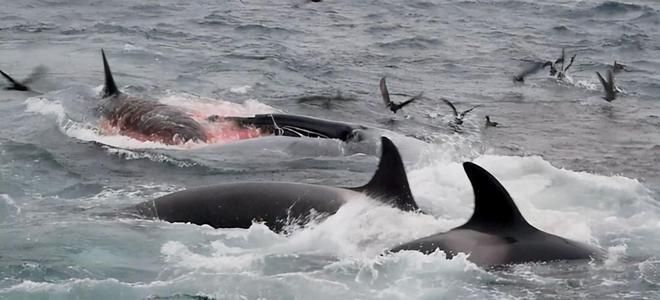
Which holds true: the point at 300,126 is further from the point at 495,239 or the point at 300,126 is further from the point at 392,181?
the point at 495,239

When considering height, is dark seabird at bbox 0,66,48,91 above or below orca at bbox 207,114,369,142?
below

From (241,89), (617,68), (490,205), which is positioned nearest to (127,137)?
(241,89)

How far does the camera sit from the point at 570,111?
65.1 feet

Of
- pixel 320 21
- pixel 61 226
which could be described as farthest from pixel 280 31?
pixel 61 226

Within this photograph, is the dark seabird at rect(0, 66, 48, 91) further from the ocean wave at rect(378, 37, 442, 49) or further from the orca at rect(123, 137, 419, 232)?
the ocean wave at rect(378, 37, 442, 49)

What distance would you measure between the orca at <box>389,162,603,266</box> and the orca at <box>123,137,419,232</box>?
3.37 feet

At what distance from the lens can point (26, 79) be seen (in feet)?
66.8

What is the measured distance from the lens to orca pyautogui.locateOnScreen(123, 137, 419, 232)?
417 inches

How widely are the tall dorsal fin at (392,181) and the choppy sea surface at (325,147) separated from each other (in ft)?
0.58

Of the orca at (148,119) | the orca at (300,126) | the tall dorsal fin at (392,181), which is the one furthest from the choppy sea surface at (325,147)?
the orca at (300,126)

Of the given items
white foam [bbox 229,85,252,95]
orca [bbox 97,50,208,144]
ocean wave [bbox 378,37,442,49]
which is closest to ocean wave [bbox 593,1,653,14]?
ocean wave [bbox 378,37,442,49]

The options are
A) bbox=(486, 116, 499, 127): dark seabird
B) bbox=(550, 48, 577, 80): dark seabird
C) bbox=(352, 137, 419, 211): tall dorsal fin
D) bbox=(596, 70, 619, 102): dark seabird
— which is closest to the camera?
bbox=(352, 137, 419, 211): tall dorsal fin

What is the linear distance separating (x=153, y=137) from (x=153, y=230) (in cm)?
503

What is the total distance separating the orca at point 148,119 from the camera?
15.6 meters
